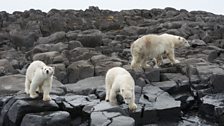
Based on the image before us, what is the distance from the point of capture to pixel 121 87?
479 inches

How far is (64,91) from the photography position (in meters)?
16.3

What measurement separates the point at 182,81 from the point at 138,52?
6.85 feet

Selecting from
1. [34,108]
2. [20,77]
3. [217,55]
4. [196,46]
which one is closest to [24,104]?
[34,108]

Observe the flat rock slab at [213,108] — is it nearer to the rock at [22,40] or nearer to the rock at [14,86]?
the rock at [14,86]

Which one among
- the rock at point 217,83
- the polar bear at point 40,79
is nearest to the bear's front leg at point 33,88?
the polar bear at point 40,79

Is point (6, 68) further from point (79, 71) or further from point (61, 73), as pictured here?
point (79, 71)

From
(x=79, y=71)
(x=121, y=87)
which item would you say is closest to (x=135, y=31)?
(x=79, y=71)

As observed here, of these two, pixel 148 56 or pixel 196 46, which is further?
pixel 196 46

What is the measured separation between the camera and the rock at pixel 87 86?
646 inches

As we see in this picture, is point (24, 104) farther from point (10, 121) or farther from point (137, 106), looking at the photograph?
point (137, 106)

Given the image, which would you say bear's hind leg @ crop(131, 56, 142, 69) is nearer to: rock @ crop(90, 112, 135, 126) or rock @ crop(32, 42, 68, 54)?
rock @ crop(90, 112, 135, 126)

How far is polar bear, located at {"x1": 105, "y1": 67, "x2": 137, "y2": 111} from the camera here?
39.5ft

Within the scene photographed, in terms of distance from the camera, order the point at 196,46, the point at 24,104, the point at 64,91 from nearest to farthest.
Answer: the point at 24,104 < the point at 64,91 < the point at 196,46

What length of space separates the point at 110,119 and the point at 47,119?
70.7 inches
